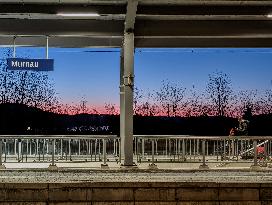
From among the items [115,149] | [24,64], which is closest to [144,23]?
[24,64]

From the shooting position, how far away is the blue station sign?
15.5 metres

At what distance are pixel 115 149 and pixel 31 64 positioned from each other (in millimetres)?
4294

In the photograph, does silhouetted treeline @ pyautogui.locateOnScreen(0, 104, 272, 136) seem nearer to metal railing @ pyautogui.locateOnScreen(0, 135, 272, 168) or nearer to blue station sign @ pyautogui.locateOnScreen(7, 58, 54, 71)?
metal railing @ pyautogui.locateOnScreen(0, 135, 272, 168)

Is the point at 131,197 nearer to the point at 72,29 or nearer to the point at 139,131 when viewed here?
the point at 72,29

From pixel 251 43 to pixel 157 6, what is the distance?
468 centimetres

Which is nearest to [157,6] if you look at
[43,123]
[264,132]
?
[264,132]

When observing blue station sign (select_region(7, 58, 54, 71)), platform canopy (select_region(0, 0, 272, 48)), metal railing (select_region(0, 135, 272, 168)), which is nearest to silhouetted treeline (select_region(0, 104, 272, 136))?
metal railing (select_region(0, 135, 272, 168))

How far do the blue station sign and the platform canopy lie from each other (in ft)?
2.66

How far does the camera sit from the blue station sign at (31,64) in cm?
1552

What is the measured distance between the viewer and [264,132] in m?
53.4

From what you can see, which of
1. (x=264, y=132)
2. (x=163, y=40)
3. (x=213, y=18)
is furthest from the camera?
(x=264, y=132)

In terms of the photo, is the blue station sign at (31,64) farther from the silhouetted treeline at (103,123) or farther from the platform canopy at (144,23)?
the silhouetted treeline at (103,123)

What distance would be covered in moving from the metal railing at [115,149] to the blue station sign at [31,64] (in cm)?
247

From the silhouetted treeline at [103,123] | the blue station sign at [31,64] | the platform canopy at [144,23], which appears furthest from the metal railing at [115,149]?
the silhouetted treeline at [103,123]
